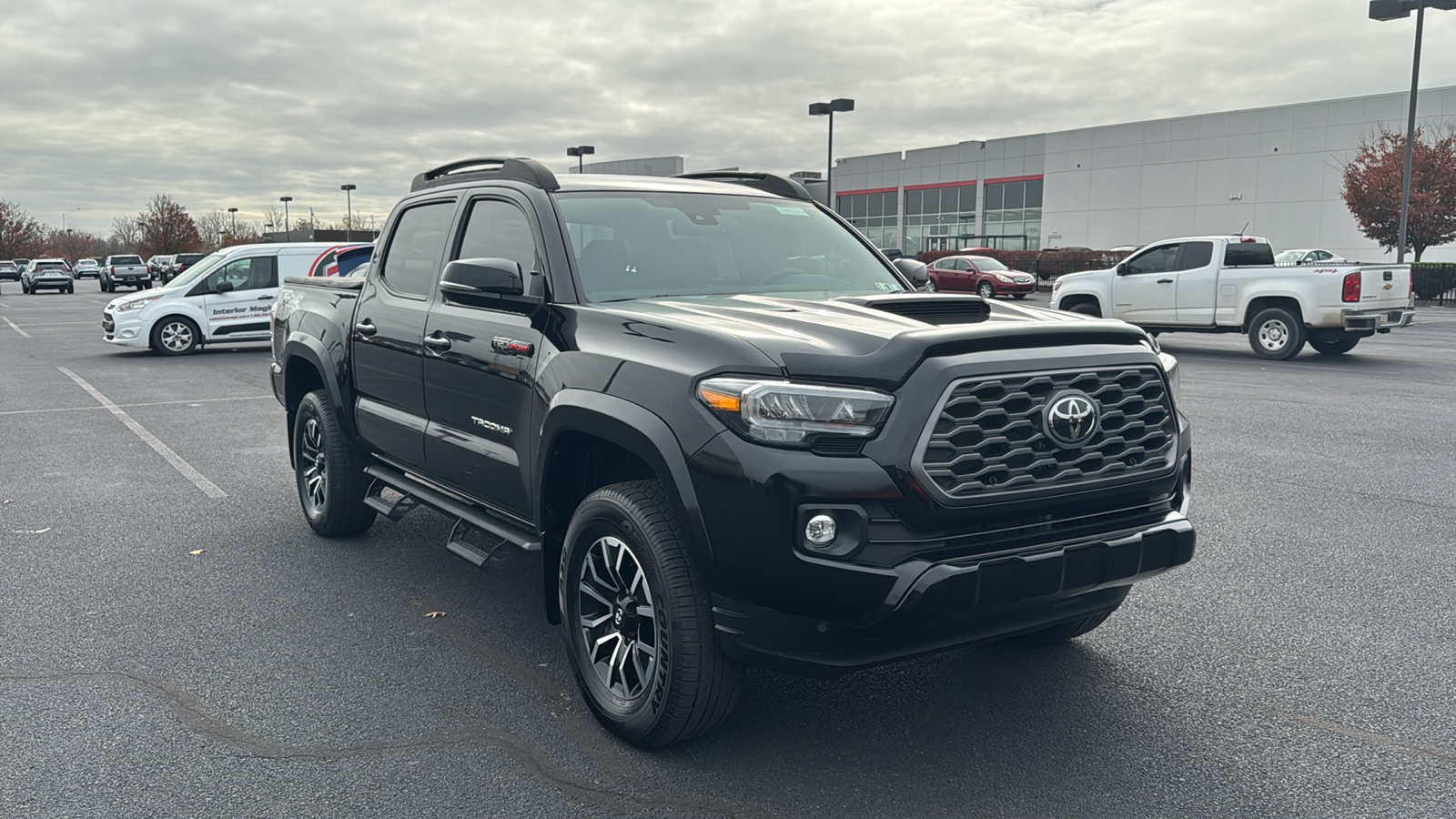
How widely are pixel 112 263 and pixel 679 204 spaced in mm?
55646

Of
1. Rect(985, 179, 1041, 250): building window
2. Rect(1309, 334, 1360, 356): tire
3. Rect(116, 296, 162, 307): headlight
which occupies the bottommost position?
Rect(1309, 334, 1360, 356): tire

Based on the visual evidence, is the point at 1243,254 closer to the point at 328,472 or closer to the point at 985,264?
the point at 328,472

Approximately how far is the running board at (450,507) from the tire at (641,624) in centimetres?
47

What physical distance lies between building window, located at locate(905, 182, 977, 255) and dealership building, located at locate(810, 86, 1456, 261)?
0.26ft

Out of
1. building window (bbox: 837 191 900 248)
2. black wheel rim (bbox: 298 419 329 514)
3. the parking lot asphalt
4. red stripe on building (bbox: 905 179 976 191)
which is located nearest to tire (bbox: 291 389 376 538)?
black wheel rim (bbox: 298 419 329 514)

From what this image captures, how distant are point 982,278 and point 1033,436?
3118 centimetres

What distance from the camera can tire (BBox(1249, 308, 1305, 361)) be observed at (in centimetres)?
1588

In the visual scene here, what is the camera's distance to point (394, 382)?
17.1 ft

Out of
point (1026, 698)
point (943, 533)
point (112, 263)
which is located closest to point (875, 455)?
point (943, 533)

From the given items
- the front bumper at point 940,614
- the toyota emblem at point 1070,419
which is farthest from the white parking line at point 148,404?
the toyota emblem at point 1070,419

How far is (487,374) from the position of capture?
438 cm

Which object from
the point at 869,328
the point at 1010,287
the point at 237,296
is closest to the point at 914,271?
the point at 869,328

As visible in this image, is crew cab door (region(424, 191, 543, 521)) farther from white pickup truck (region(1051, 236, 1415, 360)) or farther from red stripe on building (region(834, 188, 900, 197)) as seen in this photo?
red stripe on building (region(834, 188, 900, 197))

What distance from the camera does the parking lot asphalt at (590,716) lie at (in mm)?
3268
